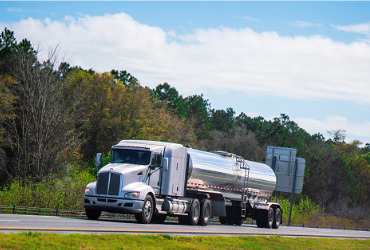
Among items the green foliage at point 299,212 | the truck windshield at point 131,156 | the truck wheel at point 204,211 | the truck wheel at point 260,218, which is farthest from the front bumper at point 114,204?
the green foliage at point 299,212

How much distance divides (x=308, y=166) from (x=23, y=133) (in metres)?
53.1

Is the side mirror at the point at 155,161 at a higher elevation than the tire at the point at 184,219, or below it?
higher

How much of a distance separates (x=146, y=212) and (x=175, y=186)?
260 centimetres

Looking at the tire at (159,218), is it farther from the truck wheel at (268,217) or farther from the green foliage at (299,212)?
the green foliage at (299,212)

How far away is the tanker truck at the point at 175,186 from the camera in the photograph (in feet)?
73.9

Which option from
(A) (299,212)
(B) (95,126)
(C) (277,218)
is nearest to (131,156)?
(C) (277,218)

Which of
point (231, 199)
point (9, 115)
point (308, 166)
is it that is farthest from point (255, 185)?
point (308, 166)

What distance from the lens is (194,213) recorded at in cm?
2683

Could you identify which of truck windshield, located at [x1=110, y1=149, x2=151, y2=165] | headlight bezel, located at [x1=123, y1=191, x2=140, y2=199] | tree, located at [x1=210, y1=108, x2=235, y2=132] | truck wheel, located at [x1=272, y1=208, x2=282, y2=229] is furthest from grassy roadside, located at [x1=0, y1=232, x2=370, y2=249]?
tree, located at [x1=210, y1=108, x2=235, y2=132]

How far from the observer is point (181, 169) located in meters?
25.9

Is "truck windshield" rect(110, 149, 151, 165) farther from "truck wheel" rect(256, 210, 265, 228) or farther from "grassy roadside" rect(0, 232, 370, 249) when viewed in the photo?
"truck wheel" rect(256, 210, 265, 228)

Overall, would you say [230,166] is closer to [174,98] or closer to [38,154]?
[38,154]

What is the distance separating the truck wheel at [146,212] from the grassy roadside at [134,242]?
3.96 metres

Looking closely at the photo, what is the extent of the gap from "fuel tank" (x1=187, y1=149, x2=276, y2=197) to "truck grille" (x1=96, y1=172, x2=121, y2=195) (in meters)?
4.71
